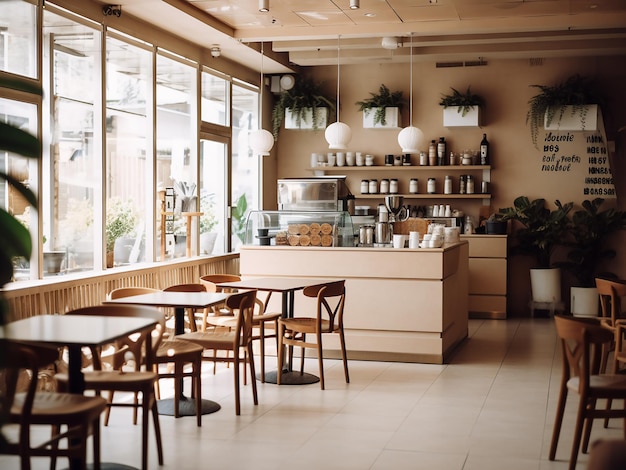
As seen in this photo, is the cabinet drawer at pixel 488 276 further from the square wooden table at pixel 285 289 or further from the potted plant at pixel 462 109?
the square wooden table at pixel 285 289

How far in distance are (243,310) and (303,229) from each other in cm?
254

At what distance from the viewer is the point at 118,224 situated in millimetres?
7715

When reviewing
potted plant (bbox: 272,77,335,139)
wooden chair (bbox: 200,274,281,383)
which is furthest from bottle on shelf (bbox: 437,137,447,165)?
wooden chair (bbox: 200,274,281,383)

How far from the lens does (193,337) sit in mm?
5699

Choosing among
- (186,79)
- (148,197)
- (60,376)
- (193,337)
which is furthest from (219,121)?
(60,376)

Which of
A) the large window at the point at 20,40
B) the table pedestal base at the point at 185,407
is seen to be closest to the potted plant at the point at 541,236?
the table pedestal base at the point at 185,407

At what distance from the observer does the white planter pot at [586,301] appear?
10.3 metres

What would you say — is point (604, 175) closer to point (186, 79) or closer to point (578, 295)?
point (578, 295)

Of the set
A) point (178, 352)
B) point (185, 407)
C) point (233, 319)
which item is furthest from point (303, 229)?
point (178, 352)

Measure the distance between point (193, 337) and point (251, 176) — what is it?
5.74 meters

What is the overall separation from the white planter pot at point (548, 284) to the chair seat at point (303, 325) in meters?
4.96

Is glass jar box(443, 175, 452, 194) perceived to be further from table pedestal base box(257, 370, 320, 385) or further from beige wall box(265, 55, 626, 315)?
table pedestal base box(257, 370, 320, 385)

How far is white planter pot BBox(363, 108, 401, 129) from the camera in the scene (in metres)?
11.1

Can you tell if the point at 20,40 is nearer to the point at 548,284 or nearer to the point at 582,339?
the point at 582,339
